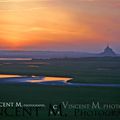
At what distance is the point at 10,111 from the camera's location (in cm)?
1647

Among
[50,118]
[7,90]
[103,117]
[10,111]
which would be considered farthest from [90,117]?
[7,90]

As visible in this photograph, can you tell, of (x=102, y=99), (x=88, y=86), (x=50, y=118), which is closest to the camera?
(x=50, y=118)

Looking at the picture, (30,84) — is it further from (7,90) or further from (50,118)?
(50,118)

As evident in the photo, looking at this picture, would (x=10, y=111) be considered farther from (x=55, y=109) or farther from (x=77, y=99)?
(x=77, y=99)

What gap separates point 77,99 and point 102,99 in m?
1.26

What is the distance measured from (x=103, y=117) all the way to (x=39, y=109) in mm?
2803

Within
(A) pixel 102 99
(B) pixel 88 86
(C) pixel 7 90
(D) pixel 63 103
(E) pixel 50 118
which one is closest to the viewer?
(E) pixel 50 118

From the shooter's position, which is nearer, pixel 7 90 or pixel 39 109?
pixel 39 109

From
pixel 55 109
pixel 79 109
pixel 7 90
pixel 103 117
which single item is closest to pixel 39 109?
pixel 55 109

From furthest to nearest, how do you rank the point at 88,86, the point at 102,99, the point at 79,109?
1. the point at 88,86
2. the point at 102,99
3. the point at 79,109

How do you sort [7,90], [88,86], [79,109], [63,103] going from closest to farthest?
[79,109], [63,103], [7,90], [88,86]

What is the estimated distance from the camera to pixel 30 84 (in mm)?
23906

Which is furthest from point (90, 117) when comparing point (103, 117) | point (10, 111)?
point (10, 111)

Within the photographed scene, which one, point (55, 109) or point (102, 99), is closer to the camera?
point (55, 109)
